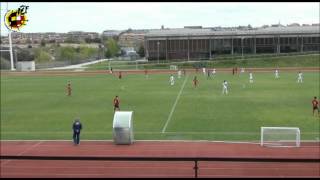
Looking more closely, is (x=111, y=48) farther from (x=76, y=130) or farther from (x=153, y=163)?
(x=153, y=163)

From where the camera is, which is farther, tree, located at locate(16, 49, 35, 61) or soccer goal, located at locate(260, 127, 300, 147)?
tree, located at locate(16, 49, 35, 61)

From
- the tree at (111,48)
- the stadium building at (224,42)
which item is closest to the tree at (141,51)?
the stadium building at (224,42)

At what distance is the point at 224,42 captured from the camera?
259ft

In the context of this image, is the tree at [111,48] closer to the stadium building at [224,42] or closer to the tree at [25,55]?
the stadium building at [224,42]

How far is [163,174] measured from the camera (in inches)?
608

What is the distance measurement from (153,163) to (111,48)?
52707mm

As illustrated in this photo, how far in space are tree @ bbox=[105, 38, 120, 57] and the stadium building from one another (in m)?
4.68

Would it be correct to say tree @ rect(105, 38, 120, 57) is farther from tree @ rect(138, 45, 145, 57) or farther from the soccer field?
the soccer field

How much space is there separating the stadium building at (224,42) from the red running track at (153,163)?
50.6 meters

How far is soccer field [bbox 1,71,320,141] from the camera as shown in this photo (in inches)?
924

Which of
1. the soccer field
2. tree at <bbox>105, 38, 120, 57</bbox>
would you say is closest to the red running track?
the soccer field

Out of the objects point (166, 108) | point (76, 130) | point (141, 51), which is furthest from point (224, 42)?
point (76, 130)

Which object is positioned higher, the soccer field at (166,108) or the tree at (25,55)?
the tree at (25,55)

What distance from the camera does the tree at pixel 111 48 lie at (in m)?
67.4
